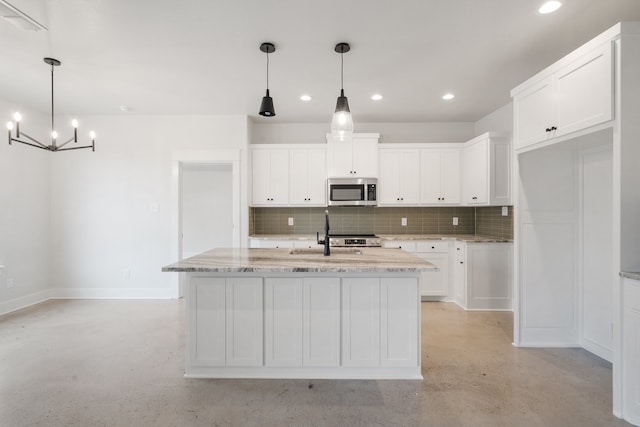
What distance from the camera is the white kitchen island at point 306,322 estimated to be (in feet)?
7.56

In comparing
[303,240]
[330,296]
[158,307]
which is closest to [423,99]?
[303,240]

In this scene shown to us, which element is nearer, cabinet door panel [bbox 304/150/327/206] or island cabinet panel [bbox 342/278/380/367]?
island cabinet panel [bbox 342/278/380/367]

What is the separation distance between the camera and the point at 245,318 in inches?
92.0

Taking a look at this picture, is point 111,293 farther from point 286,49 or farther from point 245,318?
point 286,49

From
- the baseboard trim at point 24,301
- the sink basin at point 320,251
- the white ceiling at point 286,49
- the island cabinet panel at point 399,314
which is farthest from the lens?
the baseboard trim at point 24,301

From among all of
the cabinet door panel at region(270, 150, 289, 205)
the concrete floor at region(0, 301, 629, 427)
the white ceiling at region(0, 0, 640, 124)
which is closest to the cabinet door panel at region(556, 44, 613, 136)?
the white ceiling at region(0, 0, 640, 124)

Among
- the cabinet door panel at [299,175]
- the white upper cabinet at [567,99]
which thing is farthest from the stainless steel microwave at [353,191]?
the white upper cabinet at [567,99]

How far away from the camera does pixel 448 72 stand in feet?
10.3

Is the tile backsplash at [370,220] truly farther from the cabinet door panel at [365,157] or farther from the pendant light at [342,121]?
the pendant light at [342,121]

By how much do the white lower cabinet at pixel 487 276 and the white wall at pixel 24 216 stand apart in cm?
573

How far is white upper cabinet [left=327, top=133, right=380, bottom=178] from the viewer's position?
4.57 meters

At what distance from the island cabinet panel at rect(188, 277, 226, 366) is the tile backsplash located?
2.56 meters

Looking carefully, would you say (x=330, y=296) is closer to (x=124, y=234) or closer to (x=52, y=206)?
(x=124, y=234)

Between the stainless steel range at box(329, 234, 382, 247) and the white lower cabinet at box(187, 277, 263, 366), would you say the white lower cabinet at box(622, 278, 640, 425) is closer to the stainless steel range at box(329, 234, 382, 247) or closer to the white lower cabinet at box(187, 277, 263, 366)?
the white lower cabinet at box(187, 277, 263, 366)
